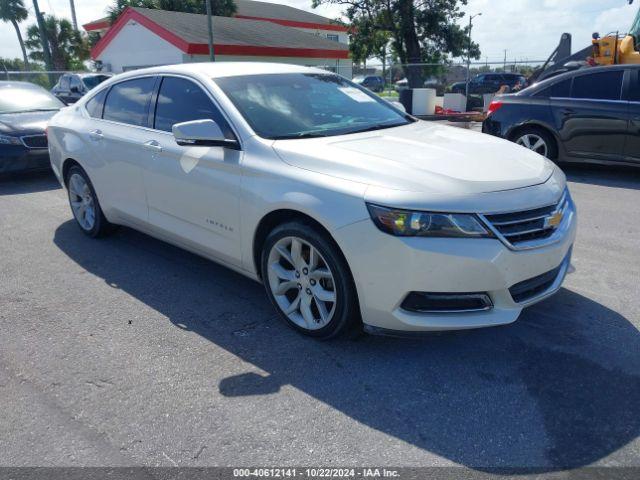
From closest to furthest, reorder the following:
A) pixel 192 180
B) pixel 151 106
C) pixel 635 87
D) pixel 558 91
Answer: pixel 192 180 → pixel 151 106 → pixel 635 87 → pixel 558 91

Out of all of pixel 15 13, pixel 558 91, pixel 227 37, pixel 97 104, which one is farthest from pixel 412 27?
pixel 15 13

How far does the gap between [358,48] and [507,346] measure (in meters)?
32.6

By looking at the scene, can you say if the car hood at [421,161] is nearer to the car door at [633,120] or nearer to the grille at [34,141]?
the car door at [633,120]

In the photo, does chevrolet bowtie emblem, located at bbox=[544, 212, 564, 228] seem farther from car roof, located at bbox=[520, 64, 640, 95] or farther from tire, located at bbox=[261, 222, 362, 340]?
car roof, located at bbox=[520, 64, 640, 95]

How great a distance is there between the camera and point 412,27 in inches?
1251

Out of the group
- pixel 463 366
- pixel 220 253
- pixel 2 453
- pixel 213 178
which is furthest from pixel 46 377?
pixel 463 366

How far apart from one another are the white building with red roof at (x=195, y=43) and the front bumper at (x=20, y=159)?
1691 centimetres

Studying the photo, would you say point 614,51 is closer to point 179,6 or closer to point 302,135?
point 302,135

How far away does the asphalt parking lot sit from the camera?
2.53m

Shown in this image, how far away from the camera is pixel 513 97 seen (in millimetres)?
8469

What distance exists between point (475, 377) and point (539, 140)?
608 cm

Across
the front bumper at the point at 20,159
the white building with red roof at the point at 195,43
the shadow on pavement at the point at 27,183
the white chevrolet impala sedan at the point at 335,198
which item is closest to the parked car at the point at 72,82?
the white building with red roof at the point at 195,43

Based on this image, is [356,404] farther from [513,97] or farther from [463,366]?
[513,97]

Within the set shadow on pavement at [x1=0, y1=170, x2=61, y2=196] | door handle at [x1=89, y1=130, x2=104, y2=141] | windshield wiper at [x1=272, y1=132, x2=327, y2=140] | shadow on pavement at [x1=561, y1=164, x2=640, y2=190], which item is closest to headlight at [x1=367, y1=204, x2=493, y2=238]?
windshield wiper at [x1=272, y1=132, x2=327, y2=140]
